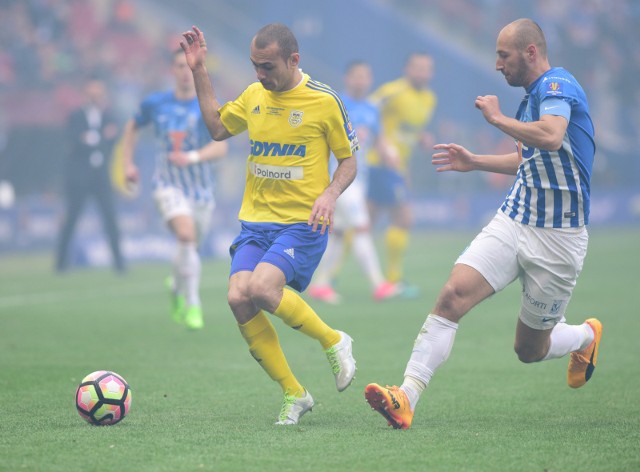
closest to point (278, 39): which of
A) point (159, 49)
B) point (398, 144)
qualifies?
point (398, 144)

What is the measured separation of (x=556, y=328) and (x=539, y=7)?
22915 millimetres

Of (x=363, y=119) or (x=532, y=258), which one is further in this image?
(x=363, y=119)

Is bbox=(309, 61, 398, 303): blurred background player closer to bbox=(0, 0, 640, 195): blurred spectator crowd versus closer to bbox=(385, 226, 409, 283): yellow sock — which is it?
bbox=(385, 226, 409, 283): yellow sock

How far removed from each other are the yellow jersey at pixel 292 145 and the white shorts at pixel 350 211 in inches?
251

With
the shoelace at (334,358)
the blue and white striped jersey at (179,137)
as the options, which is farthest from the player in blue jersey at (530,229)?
the blue and white striped jersey at (179,137)

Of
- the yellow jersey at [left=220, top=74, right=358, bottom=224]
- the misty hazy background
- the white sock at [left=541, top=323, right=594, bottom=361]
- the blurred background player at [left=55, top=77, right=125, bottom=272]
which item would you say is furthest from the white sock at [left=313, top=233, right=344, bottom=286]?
the yellow jersey at [left=220, top=74, right=358, bottom=224]

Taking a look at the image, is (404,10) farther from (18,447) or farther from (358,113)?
(18,447)

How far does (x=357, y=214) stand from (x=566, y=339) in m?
6.58

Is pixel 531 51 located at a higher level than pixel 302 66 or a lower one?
higher

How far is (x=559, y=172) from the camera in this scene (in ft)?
18.0

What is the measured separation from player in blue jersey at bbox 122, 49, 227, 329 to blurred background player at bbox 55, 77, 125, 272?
21.2ft

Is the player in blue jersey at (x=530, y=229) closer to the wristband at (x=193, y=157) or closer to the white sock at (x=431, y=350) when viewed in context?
the white sock at (x=431, y=350)

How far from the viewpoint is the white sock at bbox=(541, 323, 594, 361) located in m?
6.02

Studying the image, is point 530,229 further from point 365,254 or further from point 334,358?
point 365,254
